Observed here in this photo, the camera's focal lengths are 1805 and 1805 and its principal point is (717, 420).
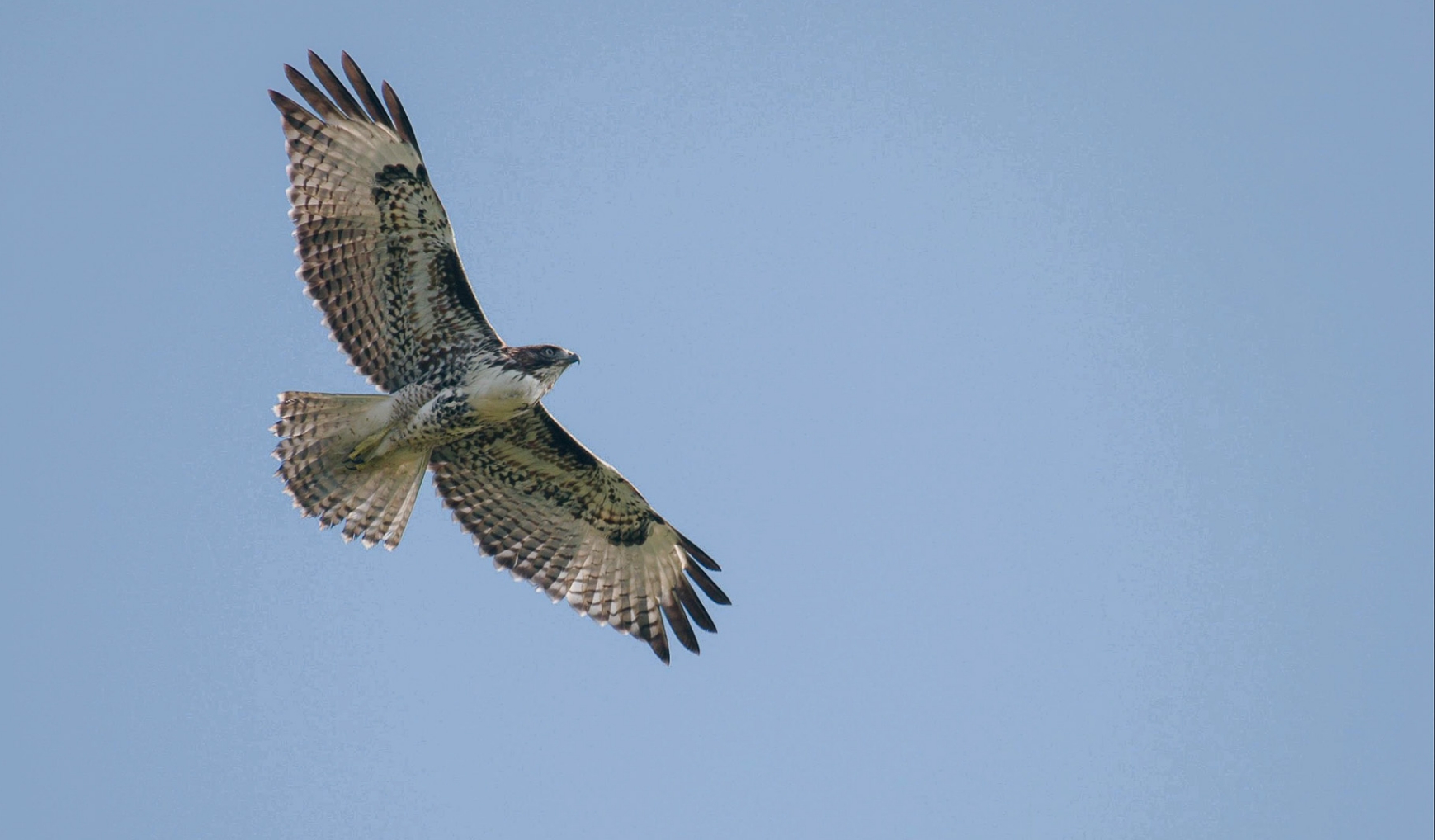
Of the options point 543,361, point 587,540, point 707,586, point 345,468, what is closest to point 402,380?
point 345,468

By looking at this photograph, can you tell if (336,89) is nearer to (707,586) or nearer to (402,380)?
(402,380)

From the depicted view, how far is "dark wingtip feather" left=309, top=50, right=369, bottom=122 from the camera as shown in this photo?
1218 centimetres

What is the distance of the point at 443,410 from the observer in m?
12.4

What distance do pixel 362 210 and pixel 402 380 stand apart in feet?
4.04

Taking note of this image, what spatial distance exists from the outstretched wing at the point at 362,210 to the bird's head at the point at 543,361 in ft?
1.71

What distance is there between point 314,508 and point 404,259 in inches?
74.8

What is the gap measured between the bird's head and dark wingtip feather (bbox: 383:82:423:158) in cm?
160

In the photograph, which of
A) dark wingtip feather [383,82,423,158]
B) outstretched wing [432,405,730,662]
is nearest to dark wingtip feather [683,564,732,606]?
outstretched wing [432,405,730,662]

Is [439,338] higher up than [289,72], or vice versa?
[289,72]

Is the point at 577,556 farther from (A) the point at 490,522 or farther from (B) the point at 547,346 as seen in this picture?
(B) the point at 547,346

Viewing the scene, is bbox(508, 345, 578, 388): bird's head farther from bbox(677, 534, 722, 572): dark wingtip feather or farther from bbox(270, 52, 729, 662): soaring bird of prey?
bbox(677, 534, 722, 572): dark wingtip feather

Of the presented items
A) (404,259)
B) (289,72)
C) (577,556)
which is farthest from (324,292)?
(577,556)

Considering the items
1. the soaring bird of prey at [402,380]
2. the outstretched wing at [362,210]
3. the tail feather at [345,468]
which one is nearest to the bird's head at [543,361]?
the soaring bird of prey at [402,380]

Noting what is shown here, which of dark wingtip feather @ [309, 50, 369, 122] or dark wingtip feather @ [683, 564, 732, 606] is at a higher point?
dark wingtip feather @ [309, 50, 369, 122]
